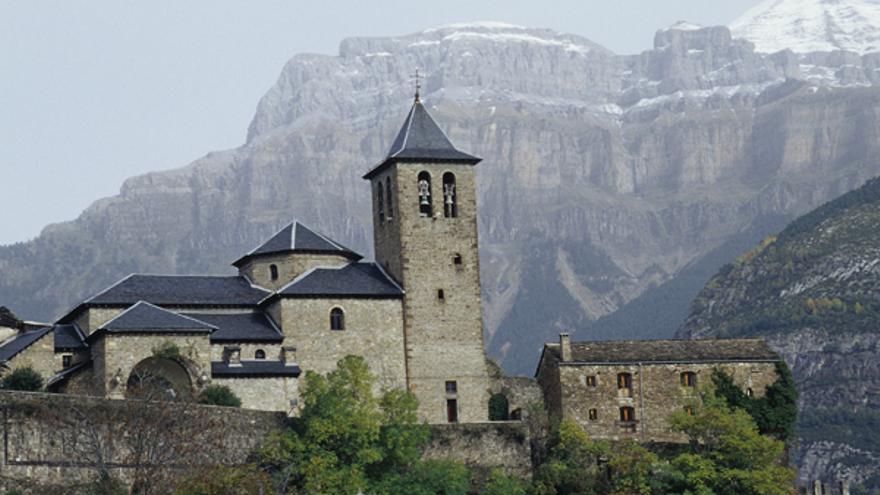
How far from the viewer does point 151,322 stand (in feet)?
246

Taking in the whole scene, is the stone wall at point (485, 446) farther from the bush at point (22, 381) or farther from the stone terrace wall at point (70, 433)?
the bush at point (22, 381)

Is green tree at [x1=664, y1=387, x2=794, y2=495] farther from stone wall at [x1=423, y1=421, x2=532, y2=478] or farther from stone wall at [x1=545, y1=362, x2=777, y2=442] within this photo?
stone wall at [x1=423, y1=421, x2=532, y2=478]

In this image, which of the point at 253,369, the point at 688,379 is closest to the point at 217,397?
the point at 253,369

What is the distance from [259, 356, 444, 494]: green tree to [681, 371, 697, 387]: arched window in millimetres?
13194

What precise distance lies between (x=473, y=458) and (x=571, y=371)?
7754mm

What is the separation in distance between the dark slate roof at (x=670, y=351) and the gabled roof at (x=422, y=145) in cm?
1073

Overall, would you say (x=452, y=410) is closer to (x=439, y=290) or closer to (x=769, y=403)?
(x=439, y=290)

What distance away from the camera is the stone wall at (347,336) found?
7900 cm

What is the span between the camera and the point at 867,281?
180 meters

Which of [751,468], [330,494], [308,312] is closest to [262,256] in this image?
[308,312]

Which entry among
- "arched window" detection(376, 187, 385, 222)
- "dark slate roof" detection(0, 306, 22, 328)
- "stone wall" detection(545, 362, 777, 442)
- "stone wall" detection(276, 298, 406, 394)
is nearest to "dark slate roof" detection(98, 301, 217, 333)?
"stone wall" detection(276, 298, 406, 394)

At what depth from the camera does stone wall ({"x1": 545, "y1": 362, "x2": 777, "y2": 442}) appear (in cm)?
8075

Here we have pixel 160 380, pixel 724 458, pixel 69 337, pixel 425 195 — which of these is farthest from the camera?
pixel 425 195

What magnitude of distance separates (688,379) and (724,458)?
5709mm
